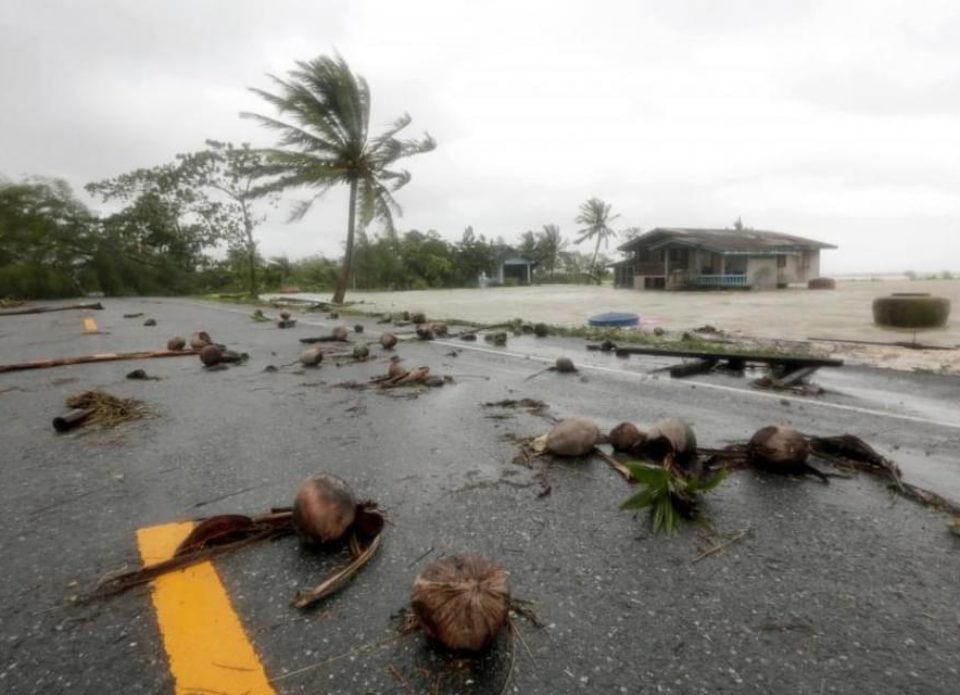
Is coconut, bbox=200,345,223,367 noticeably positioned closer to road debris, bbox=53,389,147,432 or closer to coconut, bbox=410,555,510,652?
road debris, bbox=53,389,147,432

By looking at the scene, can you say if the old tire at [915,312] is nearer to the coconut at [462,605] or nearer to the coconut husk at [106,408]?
the coconut at [462,605]

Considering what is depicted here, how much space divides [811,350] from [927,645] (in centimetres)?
610

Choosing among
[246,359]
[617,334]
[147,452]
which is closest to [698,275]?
[617,334]

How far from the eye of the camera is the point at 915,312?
32.4ft

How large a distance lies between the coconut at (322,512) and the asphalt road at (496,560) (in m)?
0.06

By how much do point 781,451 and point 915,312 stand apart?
10593 mm

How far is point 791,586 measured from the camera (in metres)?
1.33

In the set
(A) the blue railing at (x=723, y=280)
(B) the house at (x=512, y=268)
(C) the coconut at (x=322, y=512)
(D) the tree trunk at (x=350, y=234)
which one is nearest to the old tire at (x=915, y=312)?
(C) the coconut at (x=322, y=512)

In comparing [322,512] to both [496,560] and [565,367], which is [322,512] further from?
[565,367]

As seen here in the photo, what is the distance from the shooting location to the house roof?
3506 cm

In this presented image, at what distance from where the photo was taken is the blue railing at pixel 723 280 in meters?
34.5

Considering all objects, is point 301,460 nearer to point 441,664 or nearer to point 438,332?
point 441,664

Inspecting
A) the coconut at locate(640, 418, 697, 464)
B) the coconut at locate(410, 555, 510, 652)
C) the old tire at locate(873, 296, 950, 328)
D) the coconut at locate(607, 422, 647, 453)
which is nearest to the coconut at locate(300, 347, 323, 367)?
the coconut at locate(607, 422, 647, 453)

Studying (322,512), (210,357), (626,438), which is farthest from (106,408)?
(626,438)
